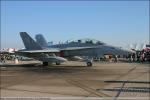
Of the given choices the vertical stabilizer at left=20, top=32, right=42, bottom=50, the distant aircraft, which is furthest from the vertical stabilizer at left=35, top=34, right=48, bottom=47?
the distant aircraft

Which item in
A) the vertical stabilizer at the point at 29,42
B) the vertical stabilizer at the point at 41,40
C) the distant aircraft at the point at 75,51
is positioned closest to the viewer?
the distant aircraft at the point at 75,51

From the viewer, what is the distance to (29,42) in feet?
126

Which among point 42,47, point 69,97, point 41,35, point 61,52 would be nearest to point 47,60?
point 61,52

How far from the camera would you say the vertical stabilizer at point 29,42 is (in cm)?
3784

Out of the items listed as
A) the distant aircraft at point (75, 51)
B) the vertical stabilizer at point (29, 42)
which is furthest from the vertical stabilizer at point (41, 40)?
the distant aircraft at point (75, 51)

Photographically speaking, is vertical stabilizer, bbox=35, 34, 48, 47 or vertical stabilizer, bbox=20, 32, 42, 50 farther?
vertical stabilizer, bbox=35, 34, 48, 47

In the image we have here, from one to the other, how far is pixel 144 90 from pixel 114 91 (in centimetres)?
125

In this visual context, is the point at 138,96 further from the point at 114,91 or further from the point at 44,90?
the point at 44,90

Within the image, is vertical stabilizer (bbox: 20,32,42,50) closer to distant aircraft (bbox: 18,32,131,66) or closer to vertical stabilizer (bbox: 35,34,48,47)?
vertical stabilizer (bbox: 35,34,48,47)

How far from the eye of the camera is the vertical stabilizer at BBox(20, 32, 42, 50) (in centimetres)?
3784

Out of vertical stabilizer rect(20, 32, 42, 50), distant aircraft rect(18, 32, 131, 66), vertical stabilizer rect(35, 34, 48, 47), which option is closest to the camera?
distant aircraft rect(18, 32, 131, 66)

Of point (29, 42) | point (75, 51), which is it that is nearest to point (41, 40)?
point (29, 42)

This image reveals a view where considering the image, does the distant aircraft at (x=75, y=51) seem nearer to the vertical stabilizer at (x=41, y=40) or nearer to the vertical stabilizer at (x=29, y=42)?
the vertical stabilizer at (x=29, y=42)

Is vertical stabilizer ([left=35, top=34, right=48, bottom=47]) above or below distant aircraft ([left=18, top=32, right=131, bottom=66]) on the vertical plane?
above
